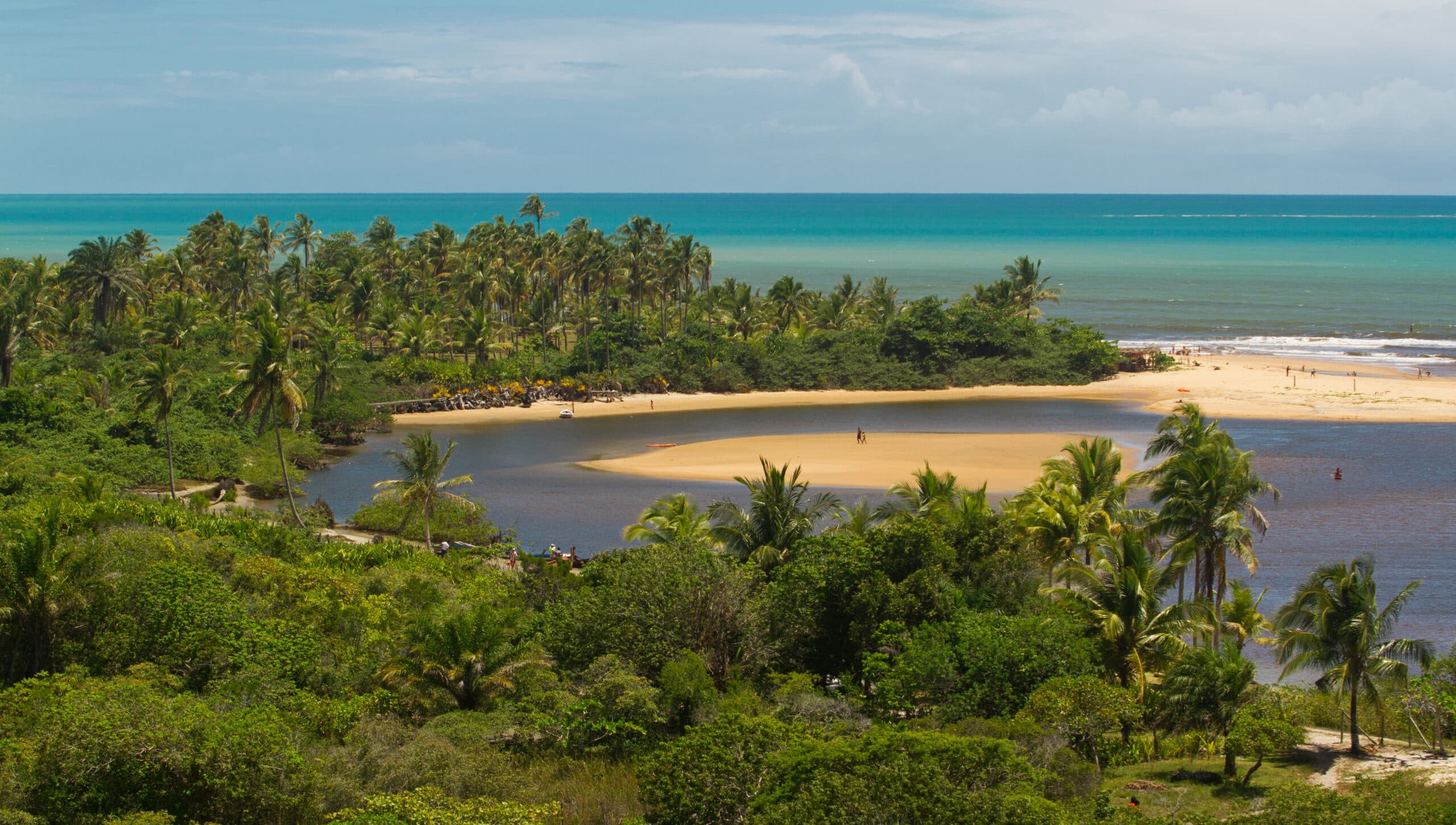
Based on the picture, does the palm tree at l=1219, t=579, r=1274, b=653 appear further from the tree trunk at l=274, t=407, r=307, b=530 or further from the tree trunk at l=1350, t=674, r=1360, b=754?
the tree trunk at l=274, t=407, r=307, b=530

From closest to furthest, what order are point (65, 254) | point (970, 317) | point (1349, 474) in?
point (1349, 474)
point (970, 317)
point (65, 254)

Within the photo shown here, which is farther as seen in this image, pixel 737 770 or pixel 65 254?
pixel 65 254

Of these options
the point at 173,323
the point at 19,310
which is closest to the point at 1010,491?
the point at 173,323

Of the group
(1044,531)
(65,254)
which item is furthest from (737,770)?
(65,254)

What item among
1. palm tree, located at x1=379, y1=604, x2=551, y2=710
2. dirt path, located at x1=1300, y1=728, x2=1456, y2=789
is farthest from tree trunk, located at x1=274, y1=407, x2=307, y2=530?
dirt path, located at x1=1300, y1=728, x2=1456, y2=789

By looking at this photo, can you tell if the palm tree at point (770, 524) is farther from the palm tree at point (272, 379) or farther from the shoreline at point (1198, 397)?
the shoreline at point (1198, 397)

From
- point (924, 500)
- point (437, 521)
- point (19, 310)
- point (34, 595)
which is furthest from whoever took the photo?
point (19, 310)

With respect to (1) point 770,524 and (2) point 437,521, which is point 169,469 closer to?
(2) point 437,521

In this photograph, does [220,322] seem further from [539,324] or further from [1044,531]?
[1044,531]
